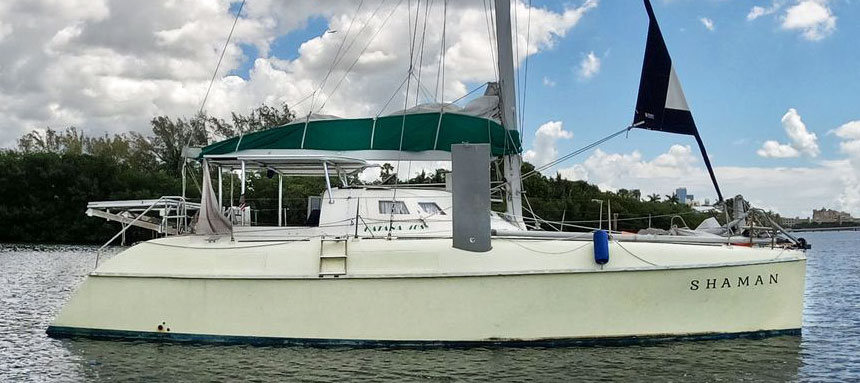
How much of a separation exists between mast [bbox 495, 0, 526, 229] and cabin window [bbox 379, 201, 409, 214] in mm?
2149

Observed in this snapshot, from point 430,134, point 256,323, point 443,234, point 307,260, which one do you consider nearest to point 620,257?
point 443,234

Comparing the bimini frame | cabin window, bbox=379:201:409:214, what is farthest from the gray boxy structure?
the bimini frame

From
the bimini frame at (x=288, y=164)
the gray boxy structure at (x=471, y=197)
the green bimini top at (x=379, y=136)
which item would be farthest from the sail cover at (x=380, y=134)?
the gray boxy structure at (x=471, y=197)

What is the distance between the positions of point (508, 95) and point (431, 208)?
2.78 metres

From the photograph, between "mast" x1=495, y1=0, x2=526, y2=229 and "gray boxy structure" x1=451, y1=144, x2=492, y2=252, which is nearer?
"gray boxy structure" x1=451, y1=144, x2=492, y2=252

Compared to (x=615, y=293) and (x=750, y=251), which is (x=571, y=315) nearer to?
(x=615, y=293)

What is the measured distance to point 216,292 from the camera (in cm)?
1341

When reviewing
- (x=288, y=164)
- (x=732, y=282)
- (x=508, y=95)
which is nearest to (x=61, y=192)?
(x=288, y=164)

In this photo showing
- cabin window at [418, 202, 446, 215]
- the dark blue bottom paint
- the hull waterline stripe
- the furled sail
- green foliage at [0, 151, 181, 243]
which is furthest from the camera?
green foliage at [0, 151, 181, 243]

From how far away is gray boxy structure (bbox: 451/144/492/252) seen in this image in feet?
43.0

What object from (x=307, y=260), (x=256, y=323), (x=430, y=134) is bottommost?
(x=256, y=323)

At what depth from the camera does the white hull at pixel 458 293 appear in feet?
42.4

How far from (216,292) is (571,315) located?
615 centimetres

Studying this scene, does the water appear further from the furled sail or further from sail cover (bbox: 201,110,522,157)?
sail cover (bbox: 201,110,522,157)
